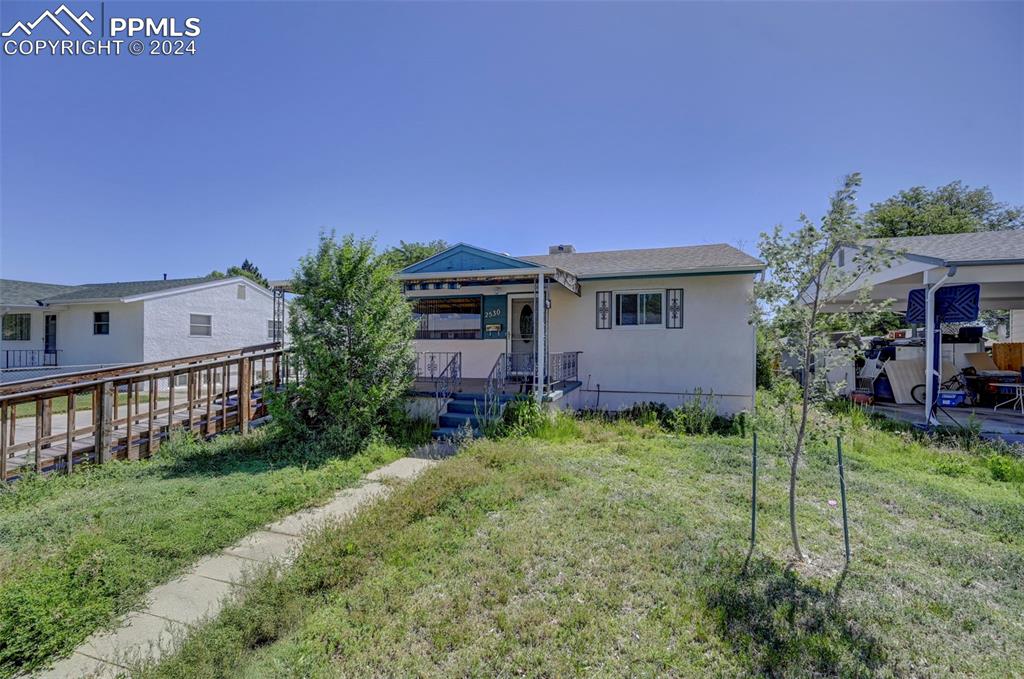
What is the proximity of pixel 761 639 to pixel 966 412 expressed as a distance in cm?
1288

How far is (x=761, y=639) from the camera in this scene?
2.62 m

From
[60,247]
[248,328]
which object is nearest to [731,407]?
[248,328]

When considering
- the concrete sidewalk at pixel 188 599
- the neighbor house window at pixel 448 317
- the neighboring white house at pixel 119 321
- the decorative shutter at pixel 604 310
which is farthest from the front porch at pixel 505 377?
the neighboring white house at pixel 119 321

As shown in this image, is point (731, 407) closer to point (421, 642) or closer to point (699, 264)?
point (699, 264)

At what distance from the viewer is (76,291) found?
18.6m

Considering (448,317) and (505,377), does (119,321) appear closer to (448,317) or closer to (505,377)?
(448,317)

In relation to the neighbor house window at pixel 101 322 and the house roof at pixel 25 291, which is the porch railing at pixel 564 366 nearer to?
the neighbor house window at pixel 101 322

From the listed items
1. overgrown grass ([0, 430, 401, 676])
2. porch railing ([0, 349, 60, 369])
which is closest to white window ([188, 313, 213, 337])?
porch railing ([0, 349, 60, 369])

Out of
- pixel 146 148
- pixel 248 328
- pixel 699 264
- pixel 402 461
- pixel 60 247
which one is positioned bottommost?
pixel 402 461

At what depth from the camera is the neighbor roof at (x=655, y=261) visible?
31.9ft

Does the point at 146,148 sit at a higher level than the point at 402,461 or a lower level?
higher

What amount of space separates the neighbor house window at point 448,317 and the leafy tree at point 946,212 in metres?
28.5

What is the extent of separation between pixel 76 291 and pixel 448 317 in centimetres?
1906

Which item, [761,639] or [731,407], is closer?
[761,639]
